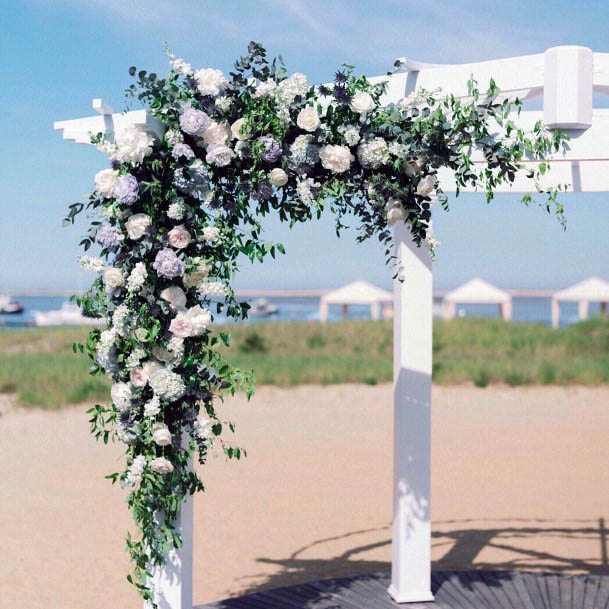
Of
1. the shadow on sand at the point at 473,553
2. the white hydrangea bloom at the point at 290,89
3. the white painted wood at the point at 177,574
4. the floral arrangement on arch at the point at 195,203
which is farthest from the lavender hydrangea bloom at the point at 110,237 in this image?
the shadow on sand at the point at 473,553

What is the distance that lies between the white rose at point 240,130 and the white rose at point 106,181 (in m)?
0.50

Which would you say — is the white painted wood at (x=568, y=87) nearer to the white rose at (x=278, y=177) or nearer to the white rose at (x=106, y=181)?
the white rose at (x=278, y=177)

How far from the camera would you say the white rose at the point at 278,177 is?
363 cm

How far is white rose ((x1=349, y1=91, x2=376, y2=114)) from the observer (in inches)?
145

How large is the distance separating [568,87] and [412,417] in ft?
6.08

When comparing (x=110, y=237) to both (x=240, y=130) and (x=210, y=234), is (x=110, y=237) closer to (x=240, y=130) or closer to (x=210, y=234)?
(x=210, y=234)

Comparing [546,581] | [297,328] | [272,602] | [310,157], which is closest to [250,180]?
[310,157]

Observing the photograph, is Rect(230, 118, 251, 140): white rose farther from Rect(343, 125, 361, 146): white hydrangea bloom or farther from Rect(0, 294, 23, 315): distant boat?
Rect(0, 294, 23, 315): distant boat

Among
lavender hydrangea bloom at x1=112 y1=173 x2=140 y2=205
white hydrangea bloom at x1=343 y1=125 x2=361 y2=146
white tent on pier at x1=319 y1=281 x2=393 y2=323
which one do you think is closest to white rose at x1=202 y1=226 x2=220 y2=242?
lavender hydrangea bloom at x1=112 y1=173 x2=140 y2=205

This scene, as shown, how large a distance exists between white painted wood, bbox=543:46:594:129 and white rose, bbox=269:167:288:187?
1.21 metres

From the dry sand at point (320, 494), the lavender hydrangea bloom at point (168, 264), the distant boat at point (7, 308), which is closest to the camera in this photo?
the lavender hydrangea bloom at point (168, 264)

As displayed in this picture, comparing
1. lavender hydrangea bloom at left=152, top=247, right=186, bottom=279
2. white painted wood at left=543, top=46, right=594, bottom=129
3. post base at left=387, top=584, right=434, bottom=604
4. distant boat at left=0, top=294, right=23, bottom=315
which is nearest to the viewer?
lavender hydrangea bloom at left=152, top=247, right=186, bottom=279

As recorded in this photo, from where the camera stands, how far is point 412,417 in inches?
188

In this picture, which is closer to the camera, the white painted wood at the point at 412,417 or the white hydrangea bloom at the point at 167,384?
the white hydrangea bloom at the point at 167,384
